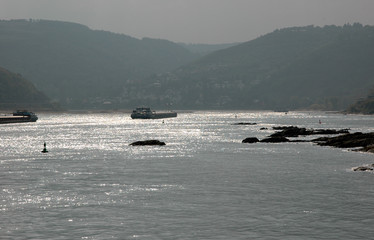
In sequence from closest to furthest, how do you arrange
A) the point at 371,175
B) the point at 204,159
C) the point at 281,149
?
the point at 371,175 → the point at 204,159 → the point at 281,149

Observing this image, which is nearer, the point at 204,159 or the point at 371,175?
the point at 371,175

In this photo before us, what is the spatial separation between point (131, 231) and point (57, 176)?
2397cm

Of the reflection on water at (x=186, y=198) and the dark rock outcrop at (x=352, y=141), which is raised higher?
the dark rock outcrop at (x=352, y=141)

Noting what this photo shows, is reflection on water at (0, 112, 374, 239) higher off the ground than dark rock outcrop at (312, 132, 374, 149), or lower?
lower

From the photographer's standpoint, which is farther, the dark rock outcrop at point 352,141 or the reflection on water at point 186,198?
the dark rock outcrop at point 352,141

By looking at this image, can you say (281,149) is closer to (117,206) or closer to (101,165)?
(101,165)

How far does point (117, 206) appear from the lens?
37.0 metres

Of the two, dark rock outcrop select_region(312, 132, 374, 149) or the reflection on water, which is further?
dark rock outcrop select_region(312, 132, 374, 149)

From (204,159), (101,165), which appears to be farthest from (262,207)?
(204,159)

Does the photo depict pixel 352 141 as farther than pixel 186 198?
Yes

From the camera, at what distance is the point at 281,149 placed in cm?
8506

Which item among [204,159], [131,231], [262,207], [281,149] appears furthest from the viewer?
[281,149]

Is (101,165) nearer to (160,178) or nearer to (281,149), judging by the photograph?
(160,178)

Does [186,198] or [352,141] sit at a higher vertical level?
[352,141]
